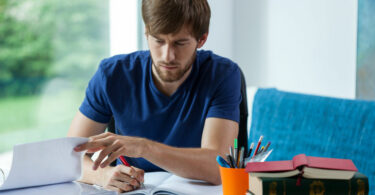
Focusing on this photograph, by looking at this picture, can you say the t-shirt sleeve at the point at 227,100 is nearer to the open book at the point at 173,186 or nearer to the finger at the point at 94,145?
the open book at the point at 173,186

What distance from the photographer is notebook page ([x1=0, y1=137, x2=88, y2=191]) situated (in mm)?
943

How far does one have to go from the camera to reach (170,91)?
5.08ft

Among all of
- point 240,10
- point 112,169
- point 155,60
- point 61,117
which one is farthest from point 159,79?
point 240,10

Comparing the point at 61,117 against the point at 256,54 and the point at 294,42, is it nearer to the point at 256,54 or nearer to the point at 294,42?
the point at 256,54

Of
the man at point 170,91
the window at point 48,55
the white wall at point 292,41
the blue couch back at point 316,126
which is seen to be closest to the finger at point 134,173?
the man at point 170,91

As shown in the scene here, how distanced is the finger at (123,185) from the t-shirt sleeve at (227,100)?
442 millimetres

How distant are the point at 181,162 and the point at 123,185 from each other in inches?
8.1

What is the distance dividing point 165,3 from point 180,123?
1.29 feet

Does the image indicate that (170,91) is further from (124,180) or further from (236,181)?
(236,181)

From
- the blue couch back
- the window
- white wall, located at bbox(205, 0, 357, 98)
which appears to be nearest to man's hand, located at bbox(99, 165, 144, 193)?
the blue couch back

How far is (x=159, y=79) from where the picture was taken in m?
1.54

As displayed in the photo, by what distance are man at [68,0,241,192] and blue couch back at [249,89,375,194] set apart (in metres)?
0.43

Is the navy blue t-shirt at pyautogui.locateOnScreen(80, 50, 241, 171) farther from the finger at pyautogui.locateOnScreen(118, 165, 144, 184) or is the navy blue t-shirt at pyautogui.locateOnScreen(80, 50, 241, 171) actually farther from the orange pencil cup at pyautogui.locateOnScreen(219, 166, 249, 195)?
the orange pencil cup at pyautogui.locateOnScreen(219, 166, 249, 195)

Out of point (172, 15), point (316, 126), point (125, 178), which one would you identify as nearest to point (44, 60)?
point (172, 15)
